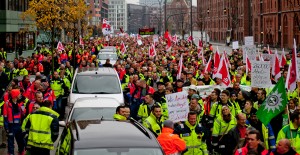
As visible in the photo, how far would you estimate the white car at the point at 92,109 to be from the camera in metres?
13.2

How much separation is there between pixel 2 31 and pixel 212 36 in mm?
111058

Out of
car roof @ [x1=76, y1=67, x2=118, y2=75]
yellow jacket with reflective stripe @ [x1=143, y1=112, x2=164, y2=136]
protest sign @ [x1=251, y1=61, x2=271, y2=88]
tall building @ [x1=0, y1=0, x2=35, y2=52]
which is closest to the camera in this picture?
yellow jacket with reflective stripe @ [x1=143, y1=112, x2=164, y2=136]

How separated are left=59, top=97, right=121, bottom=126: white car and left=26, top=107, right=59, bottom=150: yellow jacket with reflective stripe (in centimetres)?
220

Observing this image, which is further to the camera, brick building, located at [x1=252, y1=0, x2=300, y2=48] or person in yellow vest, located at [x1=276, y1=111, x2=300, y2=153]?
brick building, located at [x1=252, y1=0, x2=300, y2=48]

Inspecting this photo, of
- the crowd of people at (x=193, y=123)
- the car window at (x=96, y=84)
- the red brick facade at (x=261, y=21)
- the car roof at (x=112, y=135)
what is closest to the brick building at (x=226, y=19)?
the red brick facade at (x=261, y=21)

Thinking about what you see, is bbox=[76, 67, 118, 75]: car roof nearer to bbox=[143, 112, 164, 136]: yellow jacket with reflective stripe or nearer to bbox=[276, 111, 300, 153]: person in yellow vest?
bbox=[143, 112, 164, 136]: yellow jacket with reflective stripe

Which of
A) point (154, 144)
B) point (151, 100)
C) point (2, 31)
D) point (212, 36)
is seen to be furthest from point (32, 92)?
point (212, 36)

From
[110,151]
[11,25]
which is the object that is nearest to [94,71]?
[110,151]

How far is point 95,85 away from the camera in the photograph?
17.4 m

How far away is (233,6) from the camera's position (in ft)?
391

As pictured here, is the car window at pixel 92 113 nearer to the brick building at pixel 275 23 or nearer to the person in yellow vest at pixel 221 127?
the person in yellow vest at pixel 221 127

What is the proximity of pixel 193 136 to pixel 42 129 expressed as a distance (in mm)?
2646

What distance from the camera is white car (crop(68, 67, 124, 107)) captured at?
1692 centimetres

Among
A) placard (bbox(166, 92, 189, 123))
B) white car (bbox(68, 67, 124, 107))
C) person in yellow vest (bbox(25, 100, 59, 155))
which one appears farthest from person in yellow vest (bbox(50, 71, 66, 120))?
person in yellow vest (bbox(25, 100, 59, 155))
